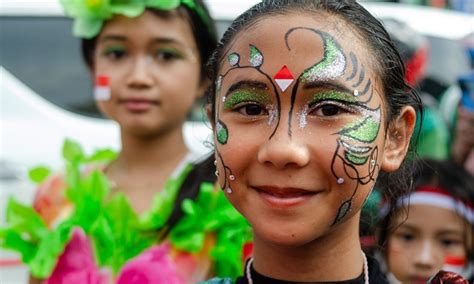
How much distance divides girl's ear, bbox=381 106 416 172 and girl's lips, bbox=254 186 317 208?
248mm

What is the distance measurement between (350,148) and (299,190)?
14 centimetres

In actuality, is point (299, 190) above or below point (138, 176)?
above

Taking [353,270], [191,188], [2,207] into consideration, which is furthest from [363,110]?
[2,207]

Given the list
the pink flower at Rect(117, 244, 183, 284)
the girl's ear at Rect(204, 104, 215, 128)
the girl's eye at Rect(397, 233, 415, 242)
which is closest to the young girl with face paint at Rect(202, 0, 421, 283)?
the girl's ear at Rect(204, 104, 215, 128)

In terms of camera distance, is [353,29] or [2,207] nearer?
[353,29]

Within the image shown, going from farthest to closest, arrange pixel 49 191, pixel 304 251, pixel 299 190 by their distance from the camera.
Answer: pixel 49 191, pixel 304 251, pixel 299 190

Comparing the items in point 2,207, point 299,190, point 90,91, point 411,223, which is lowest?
point 2,207

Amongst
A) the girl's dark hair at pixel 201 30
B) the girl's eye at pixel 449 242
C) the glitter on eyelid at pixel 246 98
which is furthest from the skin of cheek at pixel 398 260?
the glitter on eyelid at pixel 246 98

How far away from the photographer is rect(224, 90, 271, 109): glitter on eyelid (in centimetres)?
180

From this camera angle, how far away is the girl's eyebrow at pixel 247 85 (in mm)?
1798

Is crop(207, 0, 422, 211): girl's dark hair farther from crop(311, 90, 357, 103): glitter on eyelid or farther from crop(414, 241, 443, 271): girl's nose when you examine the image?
crop(414, 241, 443, 271): girl's nose

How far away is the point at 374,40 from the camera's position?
1.91m

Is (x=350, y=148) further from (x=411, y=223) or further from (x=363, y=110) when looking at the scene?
(x=411, y=223)

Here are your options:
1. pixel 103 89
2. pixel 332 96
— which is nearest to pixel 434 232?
pixel 103 89
